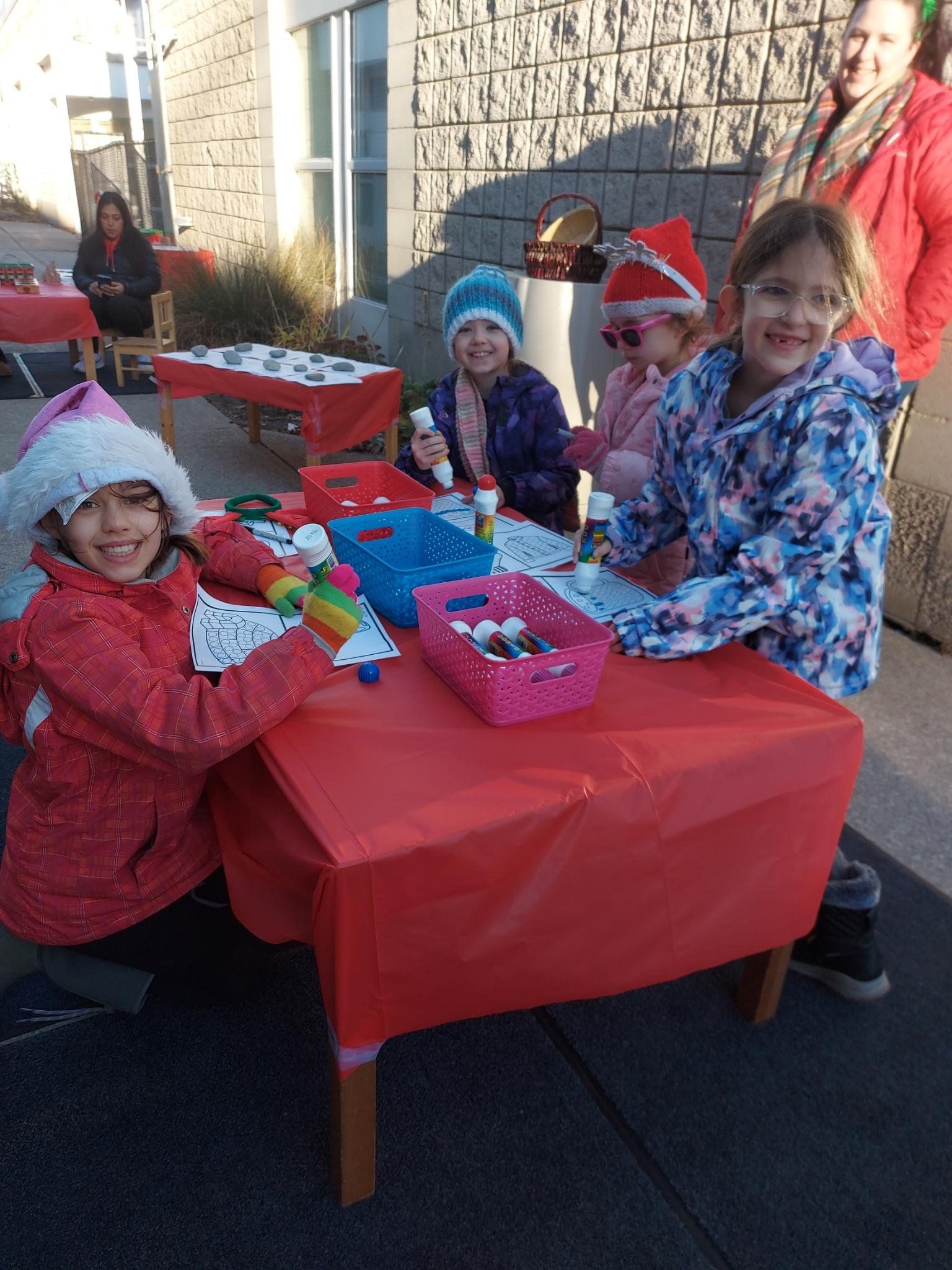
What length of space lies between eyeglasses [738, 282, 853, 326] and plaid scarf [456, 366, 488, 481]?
130 cm

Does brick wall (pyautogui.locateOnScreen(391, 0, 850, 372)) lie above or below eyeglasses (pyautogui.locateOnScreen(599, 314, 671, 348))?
above

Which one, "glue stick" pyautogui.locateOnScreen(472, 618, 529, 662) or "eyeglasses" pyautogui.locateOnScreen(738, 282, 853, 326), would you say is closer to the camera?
"glue stick" pyautogui.locateOnScreen(472, 618, 529, 662)

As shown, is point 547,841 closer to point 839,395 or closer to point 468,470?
point 839,395

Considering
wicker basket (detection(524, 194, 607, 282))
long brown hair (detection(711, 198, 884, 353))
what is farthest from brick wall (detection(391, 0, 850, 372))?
long brown hair (detection(711, 198, 884, 353))

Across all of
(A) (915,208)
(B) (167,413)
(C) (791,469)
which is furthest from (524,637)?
(B) (167,413)

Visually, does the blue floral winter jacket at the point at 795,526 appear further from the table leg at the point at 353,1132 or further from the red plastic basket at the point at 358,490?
the table leg at the point at 353,1132

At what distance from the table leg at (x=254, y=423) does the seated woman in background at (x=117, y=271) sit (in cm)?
213

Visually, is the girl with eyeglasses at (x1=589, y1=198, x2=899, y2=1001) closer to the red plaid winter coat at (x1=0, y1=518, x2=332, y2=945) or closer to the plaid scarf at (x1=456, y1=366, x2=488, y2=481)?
the red plaid winter coat at (x1=0, y1=518, x2=332, y2=945)

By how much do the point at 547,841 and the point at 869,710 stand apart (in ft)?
7.81

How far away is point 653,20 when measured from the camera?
4234 mm

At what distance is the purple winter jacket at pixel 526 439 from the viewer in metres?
2.74

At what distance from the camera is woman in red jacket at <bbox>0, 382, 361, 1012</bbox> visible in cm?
130

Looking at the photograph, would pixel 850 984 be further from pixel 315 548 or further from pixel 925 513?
pixel 925 513

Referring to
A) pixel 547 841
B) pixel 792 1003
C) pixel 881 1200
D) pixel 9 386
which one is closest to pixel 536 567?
pixel 547 841
